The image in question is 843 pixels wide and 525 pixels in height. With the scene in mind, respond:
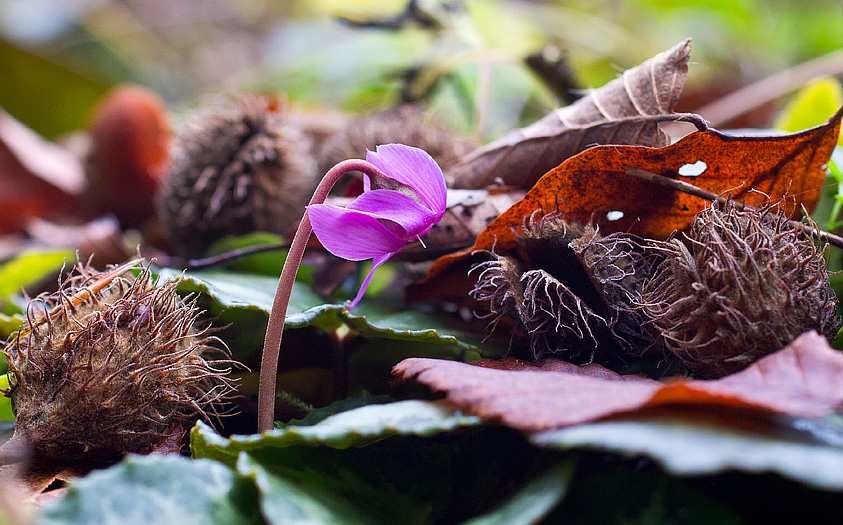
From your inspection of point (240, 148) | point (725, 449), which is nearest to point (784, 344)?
point (725, 449)

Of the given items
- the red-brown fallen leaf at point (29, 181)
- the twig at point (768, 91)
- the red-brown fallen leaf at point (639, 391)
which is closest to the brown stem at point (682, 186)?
the red-brown fallen leaf at point (639, 391)

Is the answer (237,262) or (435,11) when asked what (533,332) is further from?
(435,11)

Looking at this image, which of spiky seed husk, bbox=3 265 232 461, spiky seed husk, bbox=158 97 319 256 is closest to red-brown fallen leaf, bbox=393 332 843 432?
spiky seed husk, bbox=3 265 232 461

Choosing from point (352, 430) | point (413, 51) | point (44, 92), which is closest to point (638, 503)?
point (352, 430)

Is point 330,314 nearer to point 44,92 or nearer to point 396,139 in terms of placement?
point 396,139

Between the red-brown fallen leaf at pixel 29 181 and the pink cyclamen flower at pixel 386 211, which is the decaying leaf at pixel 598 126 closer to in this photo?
the pink cyclamen flower at pixel 386 211

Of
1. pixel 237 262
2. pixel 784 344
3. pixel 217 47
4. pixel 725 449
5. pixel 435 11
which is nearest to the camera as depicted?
pixel 725 449
